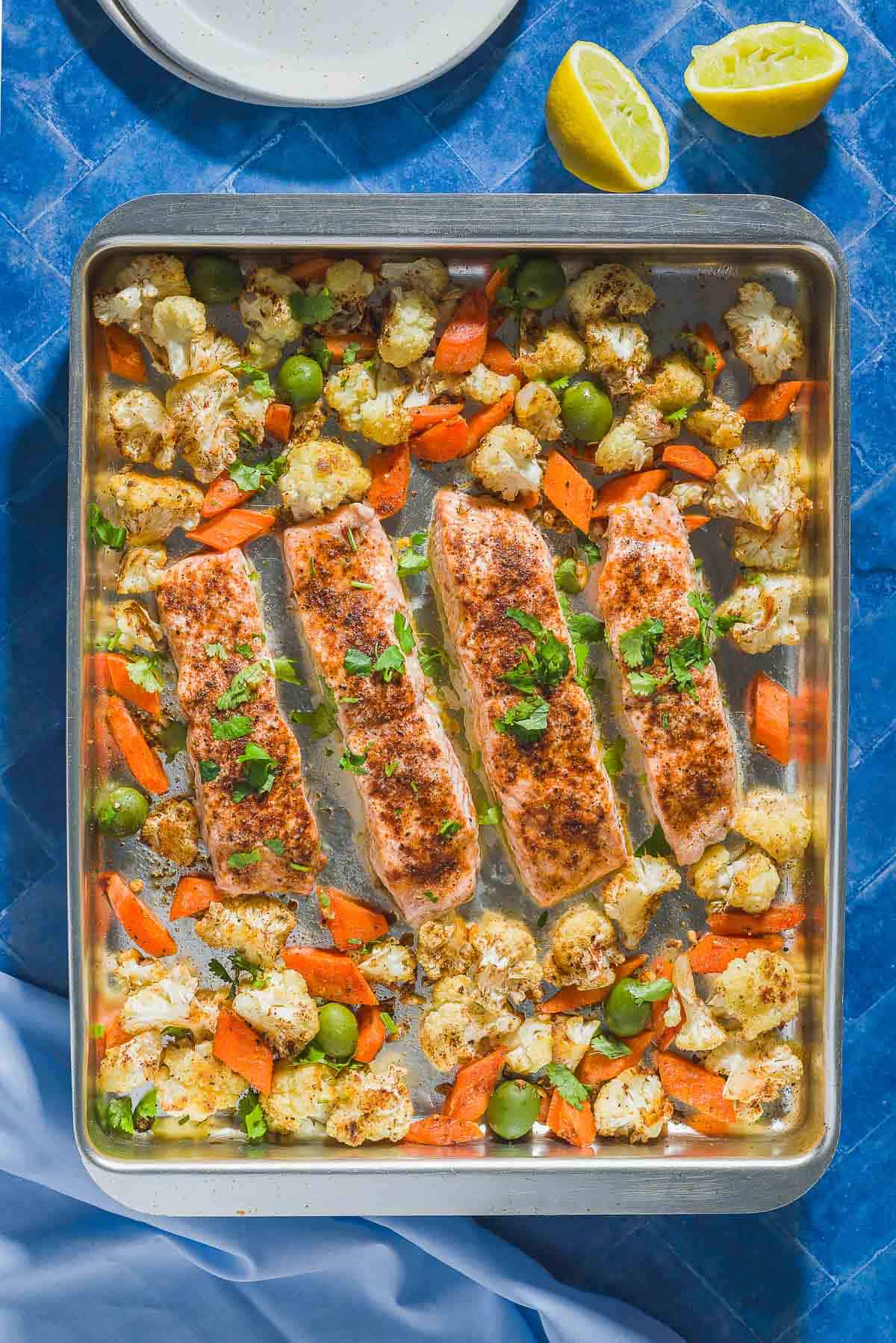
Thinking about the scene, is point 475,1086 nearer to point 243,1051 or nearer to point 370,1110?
point 370,1110

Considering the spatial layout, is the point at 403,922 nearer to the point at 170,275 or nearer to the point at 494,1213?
the point at 494,1213

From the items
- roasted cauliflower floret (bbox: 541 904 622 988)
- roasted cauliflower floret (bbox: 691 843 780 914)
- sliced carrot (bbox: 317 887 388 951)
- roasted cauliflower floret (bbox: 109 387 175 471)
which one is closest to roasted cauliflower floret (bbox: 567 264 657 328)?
roasted cauliflower floret (bbox: 109 387 175 471)

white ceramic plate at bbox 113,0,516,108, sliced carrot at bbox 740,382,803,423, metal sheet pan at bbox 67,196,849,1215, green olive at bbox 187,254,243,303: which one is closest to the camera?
metal sheet pan at bbox 67,196,849,1215

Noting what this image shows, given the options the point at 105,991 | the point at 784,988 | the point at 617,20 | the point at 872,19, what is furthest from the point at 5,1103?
the point at 872,19

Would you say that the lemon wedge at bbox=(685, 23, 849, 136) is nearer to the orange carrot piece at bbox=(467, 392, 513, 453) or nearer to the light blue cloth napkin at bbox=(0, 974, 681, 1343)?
the orange carrot piece at bbox=(467, 392, 513, 453)

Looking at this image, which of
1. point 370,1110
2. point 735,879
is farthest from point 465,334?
point 370,1110

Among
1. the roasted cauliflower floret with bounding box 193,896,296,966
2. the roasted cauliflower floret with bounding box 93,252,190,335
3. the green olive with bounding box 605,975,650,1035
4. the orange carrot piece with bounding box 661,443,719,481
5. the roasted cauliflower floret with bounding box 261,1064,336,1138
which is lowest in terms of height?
the green olive with bounding box 605,975,650,1035
